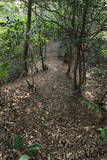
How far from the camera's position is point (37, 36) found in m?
5.47

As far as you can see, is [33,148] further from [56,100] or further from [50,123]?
[56,100]

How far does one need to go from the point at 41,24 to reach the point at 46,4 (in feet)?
1.69

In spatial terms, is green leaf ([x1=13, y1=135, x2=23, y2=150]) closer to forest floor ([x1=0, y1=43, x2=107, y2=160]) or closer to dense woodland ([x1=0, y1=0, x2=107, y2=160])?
dense woodland ([x1=0, y1=0, x2=107, y2=160])

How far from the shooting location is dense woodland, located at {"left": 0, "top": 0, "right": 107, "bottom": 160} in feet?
14.4

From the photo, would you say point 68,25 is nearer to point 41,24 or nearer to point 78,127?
point 41,24

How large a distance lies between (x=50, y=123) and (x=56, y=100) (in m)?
0.81

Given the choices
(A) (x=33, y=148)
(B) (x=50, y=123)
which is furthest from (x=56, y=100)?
(A) (x=33, y=148)

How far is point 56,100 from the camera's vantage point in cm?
557

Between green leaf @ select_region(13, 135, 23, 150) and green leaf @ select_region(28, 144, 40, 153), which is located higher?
green leaf @ select_region(13, 135, 23, 150)

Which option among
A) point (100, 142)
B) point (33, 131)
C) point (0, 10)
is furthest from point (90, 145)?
point (0, 10)

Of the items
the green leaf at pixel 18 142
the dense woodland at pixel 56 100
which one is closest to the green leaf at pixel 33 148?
the dense woodland at pixel 56 100

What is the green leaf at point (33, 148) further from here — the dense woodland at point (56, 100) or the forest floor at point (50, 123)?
the forest floor at point (50, 123)

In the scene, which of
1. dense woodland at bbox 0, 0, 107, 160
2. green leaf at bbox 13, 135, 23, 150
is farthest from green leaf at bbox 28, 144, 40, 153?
green leaf at bbox 13, 135, 23, 150

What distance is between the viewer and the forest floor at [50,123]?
438 cm
